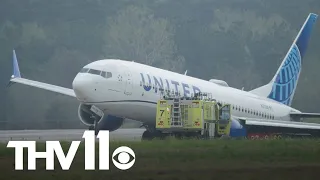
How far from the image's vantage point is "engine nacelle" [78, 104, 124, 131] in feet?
109

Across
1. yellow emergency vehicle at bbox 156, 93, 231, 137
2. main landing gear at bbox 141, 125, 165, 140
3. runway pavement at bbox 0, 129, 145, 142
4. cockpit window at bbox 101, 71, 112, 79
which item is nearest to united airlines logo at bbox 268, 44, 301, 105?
runway pavement at bbox 0, 129, 145, 142

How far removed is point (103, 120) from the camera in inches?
1313

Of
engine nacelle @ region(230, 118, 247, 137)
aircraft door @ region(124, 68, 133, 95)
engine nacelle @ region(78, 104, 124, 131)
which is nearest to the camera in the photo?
aircraft door @ region(124, 68, 133, 95)

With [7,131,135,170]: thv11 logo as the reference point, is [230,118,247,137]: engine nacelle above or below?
above

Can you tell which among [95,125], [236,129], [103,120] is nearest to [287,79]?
[236,129]

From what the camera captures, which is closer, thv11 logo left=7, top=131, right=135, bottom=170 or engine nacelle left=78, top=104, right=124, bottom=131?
thv11 logo left=7, top=131, right=135, bottom=170

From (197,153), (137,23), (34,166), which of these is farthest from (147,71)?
(137,23)

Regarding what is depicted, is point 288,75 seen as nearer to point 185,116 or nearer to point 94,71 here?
point 185,116

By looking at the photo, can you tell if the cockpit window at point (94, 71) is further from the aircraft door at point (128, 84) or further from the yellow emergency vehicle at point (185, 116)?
Answer: the yellow emergency vehicle at point (185, 116)

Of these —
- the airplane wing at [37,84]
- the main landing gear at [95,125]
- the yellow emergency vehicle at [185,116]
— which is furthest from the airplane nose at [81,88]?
the airplane wing at [37,84]

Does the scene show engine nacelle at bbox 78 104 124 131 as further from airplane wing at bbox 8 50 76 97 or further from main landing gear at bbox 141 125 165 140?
airplane wing at bbox 8 50 76 97

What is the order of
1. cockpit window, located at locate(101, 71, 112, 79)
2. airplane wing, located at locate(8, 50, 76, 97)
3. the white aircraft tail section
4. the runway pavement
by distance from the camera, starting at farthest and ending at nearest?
the white aircraft tail section < airplane wing, located at locate(8, 50, 76, 97) < the runway pavement < cockpit window, located at locate(101, 71, 112, 79)

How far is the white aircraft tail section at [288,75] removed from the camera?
43.8 metres

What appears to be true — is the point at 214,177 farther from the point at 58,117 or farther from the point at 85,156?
the point at 58,117
